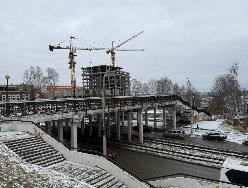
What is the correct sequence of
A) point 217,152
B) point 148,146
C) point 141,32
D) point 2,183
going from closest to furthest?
point 2,183 < point 217,152 < point 148,146 < point 141,32

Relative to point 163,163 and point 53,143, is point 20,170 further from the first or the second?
point 163,163

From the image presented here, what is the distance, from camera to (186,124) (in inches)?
2512

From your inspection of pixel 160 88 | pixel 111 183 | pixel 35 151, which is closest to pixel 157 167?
pixel 111 183

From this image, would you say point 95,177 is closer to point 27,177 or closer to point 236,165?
point 27,177

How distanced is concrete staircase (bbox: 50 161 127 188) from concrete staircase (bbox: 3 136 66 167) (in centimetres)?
85

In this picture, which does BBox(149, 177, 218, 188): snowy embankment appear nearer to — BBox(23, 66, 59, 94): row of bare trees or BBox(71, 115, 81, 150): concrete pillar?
BBox(71, 115, 81, 150): concrete pillar

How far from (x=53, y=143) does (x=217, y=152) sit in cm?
2068

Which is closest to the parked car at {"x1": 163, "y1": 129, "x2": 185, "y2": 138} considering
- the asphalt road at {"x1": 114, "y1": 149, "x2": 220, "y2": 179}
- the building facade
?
the asphalt road at {"x1": 114, "y1": 149, "x2": 220, "y2": 179}

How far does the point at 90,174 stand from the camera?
19.7 metres

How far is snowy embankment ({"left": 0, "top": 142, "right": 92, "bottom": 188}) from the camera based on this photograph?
14.8 m

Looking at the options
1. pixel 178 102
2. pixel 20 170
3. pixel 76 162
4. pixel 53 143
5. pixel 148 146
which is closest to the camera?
pixel 20 170

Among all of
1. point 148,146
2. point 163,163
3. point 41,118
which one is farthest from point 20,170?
point 148,146

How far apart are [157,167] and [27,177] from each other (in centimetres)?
1671

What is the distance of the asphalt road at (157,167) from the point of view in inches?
1087
